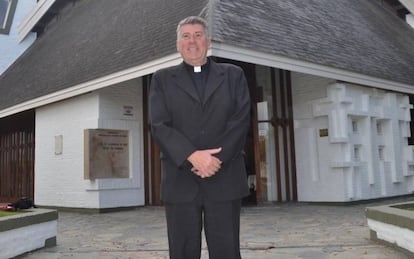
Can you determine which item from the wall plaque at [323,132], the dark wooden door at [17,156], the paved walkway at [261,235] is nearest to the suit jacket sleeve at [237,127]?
the paved walkway at [261,235]

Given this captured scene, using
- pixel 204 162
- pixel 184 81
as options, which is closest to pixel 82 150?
pixel 184 81

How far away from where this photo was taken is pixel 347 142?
33.8ft

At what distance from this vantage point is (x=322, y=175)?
1074 centimetres

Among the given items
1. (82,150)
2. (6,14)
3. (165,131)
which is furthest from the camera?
(6,14)

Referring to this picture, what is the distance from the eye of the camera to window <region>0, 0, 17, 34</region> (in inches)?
714

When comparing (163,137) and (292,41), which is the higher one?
(292,41)

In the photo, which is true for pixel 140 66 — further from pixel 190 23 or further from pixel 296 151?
pixel 190 23

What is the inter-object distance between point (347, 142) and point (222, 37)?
4186 millimetres

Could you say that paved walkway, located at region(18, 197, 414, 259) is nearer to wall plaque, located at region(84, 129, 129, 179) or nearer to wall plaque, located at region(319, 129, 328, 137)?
wall plaque, located at region(84, 129, 129, 179)

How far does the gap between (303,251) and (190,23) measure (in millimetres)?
3199

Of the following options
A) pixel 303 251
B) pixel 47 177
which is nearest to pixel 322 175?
pixel 303 251

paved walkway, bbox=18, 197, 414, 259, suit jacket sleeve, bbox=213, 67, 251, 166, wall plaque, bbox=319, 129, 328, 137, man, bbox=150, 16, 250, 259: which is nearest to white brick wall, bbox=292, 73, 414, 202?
wall plaque, bbox=319, 129, 328, 137

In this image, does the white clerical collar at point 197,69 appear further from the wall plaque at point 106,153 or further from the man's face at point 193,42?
the wall plaque at point 106,153

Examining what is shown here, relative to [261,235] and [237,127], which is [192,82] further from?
[261,235]
